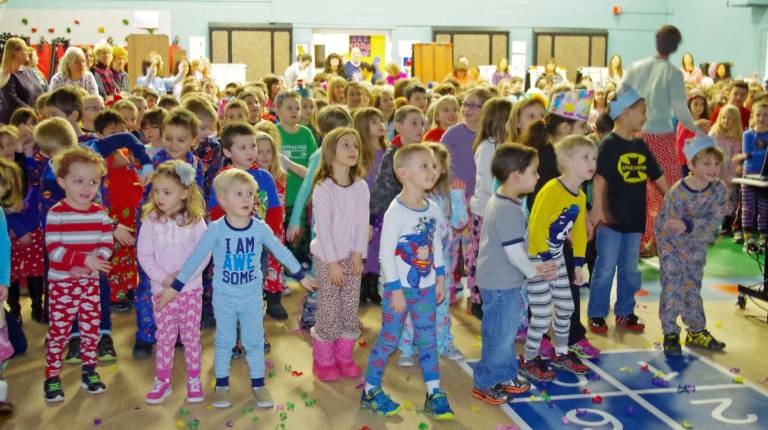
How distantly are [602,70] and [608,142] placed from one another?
52.0 ft

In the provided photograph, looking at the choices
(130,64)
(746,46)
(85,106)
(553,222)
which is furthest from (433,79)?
(553,222)

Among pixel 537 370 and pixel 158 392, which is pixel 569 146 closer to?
pixel 537 370

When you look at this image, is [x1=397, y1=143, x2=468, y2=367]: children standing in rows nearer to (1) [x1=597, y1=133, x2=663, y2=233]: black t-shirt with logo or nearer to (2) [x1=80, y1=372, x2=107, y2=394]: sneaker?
(1) [x1=597, y1=133, x2=663, y2=233]: black t-shirt with logo

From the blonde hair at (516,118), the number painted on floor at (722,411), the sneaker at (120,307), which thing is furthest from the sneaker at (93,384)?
the number painted on floor at (722,411)

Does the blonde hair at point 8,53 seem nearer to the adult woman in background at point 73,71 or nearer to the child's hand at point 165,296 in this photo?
the adult woman in background at point 73,71

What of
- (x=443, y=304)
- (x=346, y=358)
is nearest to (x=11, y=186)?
(x=346, y=358)

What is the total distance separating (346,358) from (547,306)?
1.25 meters

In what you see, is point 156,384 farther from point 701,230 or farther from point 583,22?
point 583,22

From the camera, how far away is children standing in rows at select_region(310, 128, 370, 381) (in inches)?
191

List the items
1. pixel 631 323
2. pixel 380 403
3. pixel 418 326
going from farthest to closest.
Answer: pixel 631 323, pixel 380 403, pixel 418 326

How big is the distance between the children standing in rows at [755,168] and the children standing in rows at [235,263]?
20.6 feet

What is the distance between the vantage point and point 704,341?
5.60m

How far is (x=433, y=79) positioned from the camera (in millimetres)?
19156

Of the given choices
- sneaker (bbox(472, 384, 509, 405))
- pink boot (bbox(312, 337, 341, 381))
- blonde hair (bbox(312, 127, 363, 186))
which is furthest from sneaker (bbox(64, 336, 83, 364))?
sneaker (bbox(472, 384, 509, 405))
